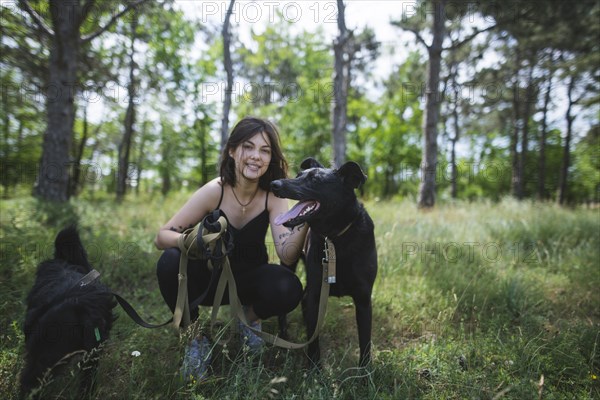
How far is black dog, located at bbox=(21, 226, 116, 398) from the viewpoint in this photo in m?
1.46

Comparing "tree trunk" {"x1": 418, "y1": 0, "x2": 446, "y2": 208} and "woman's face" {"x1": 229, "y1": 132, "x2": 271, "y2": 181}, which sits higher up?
"tree trunk" {"x1": 418, "y1": 0, "x2": 446, "y2": 208}

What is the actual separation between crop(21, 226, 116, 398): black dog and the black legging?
0.49 meters

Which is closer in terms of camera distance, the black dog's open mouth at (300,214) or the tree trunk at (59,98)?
the black dog's open mouth at (300,214)

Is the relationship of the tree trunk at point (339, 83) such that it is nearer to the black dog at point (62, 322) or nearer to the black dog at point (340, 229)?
the black dog at point (340, 229)

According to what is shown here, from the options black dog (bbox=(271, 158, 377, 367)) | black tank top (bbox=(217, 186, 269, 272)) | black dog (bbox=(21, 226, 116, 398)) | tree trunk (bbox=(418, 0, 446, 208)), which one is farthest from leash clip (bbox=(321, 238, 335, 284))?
tree trunk (bbox=(418, 0, 446, 208))

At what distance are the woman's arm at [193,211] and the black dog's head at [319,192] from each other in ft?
2.23

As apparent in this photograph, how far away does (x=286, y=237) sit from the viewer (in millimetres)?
2432

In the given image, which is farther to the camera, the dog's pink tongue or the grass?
the dog's pink tongue

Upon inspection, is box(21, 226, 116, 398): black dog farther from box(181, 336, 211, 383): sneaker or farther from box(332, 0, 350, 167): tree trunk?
box(332, 0, 350, 167): tree trunk

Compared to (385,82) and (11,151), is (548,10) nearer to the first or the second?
(385,82)

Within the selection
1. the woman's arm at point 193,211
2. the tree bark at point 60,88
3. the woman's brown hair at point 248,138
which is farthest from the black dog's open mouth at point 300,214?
the tree bark at point 60,88

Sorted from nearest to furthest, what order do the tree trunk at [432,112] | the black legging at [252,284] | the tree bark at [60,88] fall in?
the black legging at [252,284] → the tree bark at [60,88] → the tree trunk at [432,112]

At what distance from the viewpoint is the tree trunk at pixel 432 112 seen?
7.67m

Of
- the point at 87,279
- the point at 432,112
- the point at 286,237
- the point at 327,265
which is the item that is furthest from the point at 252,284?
the point at 432,112
